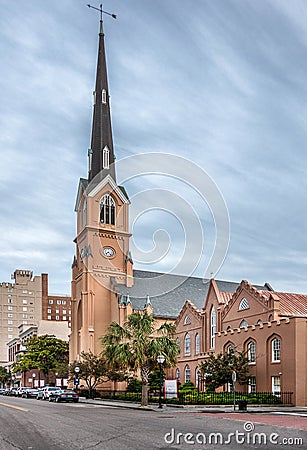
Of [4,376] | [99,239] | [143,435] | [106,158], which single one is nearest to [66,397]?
[143,435]

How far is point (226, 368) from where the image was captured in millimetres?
46719

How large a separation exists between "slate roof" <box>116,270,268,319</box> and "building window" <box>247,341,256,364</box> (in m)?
31.1

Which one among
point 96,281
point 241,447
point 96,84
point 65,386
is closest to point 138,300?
point 96,281

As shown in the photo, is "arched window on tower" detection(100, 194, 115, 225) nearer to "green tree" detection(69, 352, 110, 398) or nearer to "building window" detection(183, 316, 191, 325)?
"building window" detection(183, 316, 191, 325)

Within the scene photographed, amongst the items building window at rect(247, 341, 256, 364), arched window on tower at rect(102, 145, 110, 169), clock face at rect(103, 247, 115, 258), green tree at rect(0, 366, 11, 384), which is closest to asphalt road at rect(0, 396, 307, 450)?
building window at rect(247, 341, 256, 364)

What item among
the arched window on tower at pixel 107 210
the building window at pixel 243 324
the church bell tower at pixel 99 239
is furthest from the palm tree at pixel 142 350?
the arched window on tower at pixel 107 210

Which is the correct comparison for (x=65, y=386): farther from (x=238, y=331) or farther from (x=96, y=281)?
(x=238, y=331)

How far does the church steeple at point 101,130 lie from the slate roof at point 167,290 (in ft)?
54.1

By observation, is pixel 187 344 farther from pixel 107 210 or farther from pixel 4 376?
pixel 4 376

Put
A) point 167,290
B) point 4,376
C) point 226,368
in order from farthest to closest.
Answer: point 4,376 → point 167,290 → point 226,368

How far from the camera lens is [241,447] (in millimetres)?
16562

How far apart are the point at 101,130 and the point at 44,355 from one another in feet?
117

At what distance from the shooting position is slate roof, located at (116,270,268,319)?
82.4m

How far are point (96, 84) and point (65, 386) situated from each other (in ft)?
148
